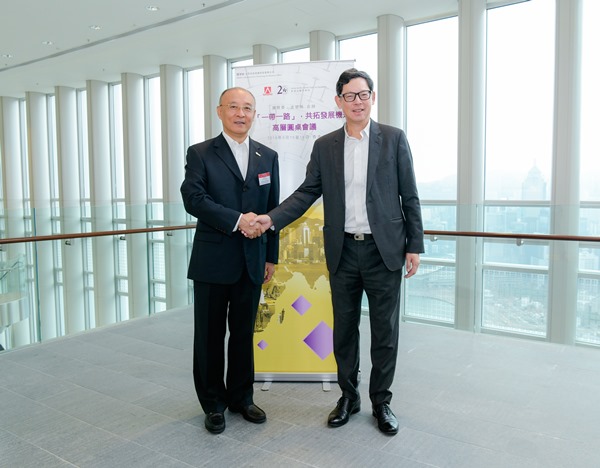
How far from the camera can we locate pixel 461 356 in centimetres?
354

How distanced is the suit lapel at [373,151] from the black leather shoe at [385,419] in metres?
1.07

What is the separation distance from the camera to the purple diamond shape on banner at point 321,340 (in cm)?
312

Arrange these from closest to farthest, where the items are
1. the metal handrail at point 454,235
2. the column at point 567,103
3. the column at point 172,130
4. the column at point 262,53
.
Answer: the metal handrail at point 454,235 → the column at point 567,103 → the column at point 262,53 → the column at point 172,130

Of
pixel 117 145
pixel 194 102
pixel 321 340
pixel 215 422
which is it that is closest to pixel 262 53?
pixel 194 102

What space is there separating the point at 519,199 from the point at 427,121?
175 cm

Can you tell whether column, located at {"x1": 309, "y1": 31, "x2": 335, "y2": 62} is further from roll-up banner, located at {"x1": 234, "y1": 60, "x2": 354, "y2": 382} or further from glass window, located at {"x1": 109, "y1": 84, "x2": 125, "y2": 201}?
glass window, located at {"x1": 109, "y1": 84, "x2": 125, "y2": 201}

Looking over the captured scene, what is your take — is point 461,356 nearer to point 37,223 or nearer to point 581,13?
point 37,223

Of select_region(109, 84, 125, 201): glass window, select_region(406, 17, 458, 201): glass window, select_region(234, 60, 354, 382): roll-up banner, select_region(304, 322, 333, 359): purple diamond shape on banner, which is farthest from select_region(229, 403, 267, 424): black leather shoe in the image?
select_region(109, 84, 125, 201): glass window

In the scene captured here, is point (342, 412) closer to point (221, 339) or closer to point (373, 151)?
point (221, 339)

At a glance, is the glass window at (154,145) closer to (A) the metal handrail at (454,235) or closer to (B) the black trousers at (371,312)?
(A) the metal handrail at (454,235)

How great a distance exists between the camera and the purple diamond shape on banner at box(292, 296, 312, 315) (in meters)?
3.11

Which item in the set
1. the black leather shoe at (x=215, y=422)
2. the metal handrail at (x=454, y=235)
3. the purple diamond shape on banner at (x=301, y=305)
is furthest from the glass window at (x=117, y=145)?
the black leather shoe at (x=215, y=422)

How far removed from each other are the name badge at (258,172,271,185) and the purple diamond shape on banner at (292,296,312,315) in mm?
918

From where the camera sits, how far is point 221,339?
96.7 inches
